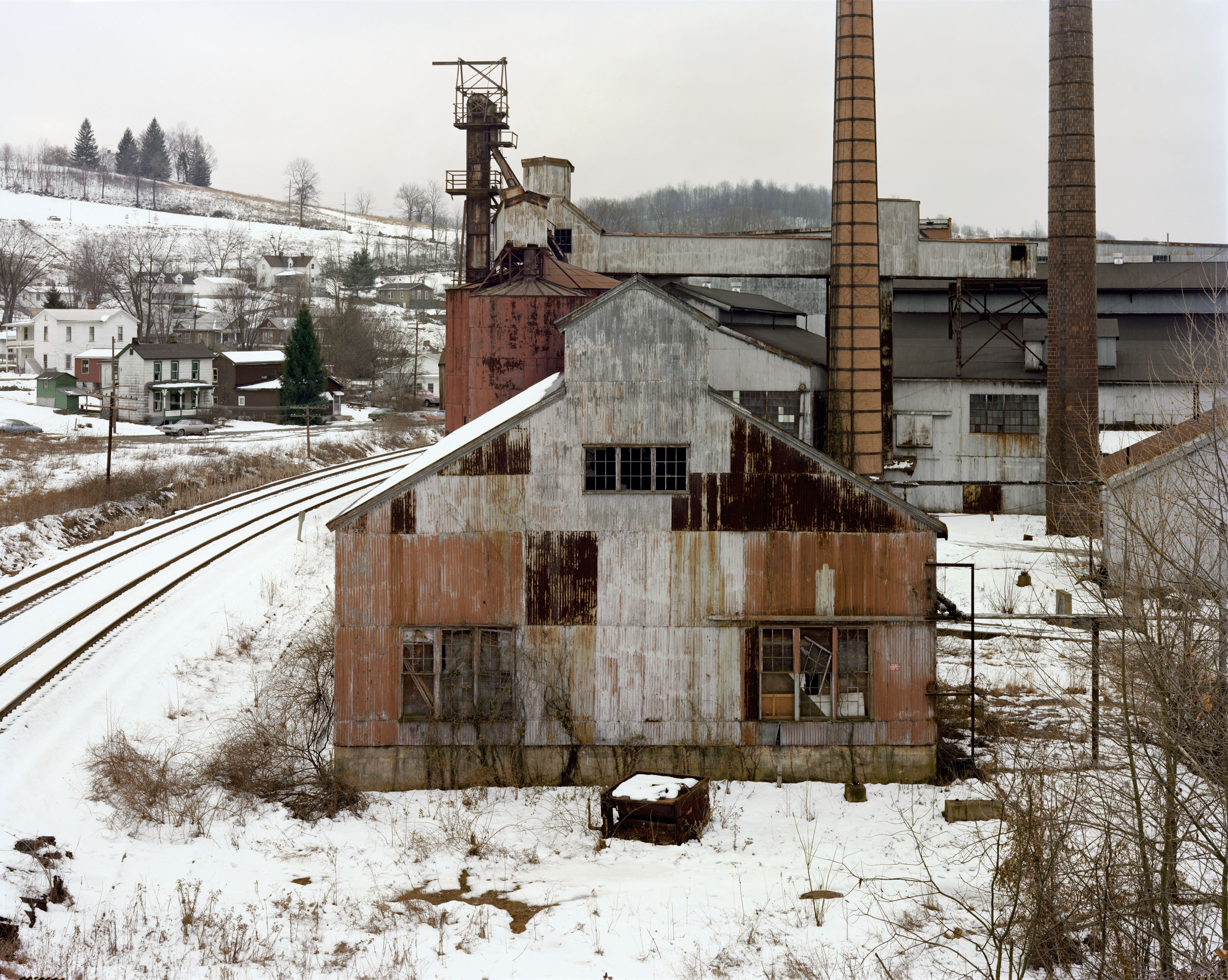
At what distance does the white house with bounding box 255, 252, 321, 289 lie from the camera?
13538 cm

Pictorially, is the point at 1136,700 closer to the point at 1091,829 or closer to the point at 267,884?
the point at 1091,829

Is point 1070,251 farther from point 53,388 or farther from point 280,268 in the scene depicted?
point 280,268

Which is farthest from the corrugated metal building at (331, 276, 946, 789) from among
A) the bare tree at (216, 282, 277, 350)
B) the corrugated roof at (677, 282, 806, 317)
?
the bare tree at (216, 282, 277, 350)

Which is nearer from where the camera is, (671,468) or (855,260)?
(671,468)

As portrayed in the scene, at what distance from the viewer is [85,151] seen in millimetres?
190250

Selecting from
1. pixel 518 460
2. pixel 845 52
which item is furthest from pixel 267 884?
pixel 845 52

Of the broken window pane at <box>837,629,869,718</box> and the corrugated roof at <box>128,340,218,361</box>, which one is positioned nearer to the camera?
the broken window pane at <box>837,629,869,718</box>

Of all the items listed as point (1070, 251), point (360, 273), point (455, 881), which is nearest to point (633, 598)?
point (455, 881)

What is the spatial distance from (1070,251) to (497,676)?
2415cm

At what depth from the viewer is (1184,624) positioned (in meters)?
11.5

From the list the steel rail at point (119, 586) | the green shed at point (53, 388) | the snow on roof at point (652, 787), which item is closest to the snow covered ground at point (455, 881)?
the snow on roof at point (652, 787)

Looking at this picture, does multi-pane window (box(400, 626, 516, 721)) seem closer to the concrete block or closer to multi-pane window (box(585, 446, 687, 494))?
multi-pane window (box(585, 446, 687, 494))

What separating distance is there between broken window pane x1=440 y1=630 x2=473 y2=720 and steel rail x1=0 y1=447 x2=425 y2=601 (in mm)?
12345

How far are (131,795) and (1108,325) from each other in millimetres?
35448
